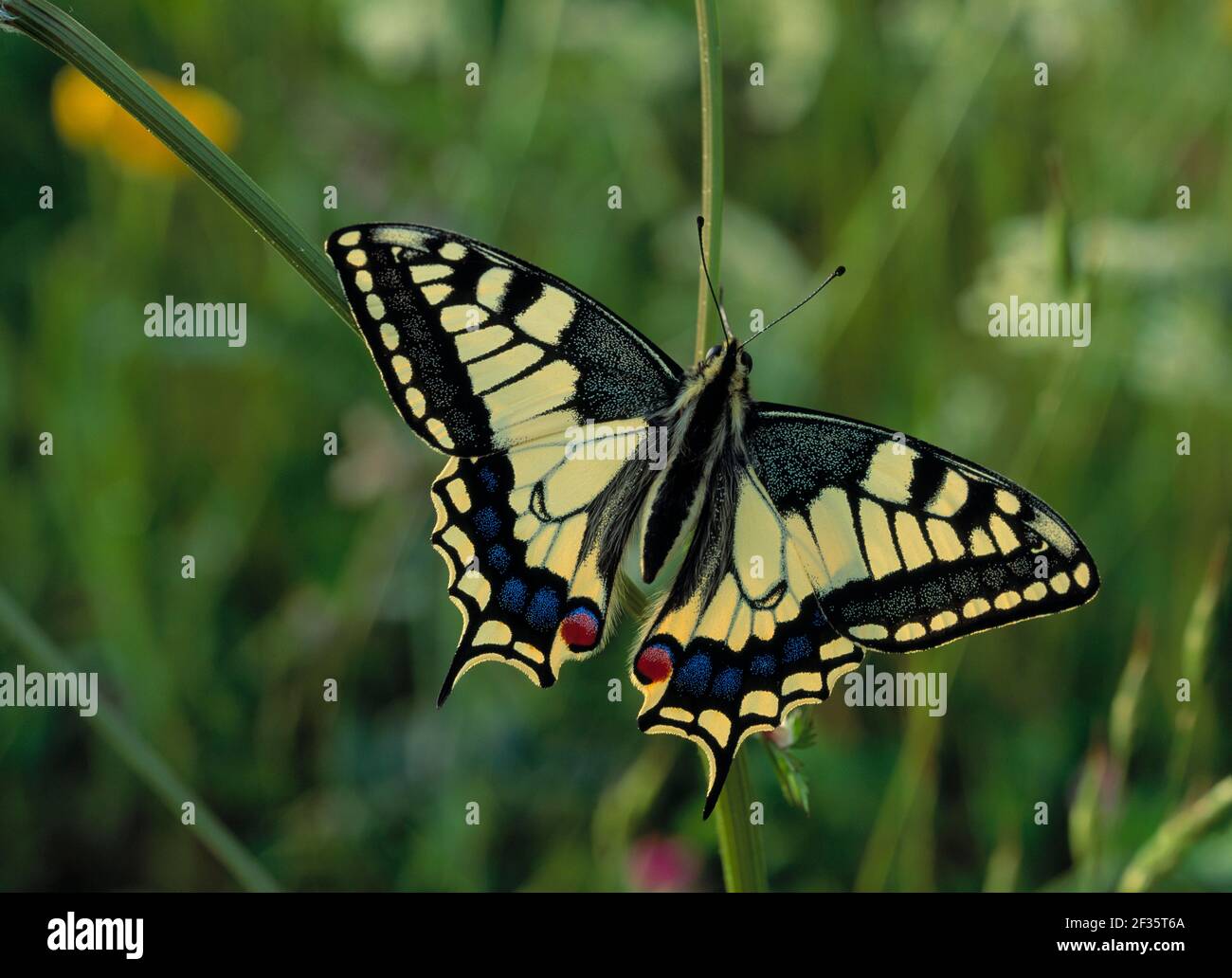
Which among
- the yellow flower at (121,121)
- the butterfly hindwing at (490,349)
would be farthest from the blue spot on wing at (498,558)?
the yellow flower at (121,121)

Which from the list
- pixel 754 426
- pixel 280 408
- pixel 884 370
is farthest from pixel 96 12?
pixel 754 426

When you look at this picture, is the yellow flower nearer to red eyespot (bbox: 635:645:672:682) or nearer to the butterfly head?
the butterfly head

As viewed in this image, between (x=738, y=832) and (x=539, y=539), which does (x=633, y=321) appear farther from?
(x=738, y=832)

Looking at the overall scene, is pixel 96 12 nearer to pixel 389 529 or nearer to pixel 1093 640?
pixel 389 529

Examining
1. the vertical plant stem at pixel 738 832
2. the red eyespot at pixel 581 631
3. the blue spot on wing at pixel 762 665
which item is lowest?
the vertical plant stem at pixel 738 832

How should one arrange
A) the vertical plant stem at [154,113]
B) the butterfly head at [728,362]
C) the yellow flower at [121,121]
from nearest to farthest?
the vertical plant stem at [154,113] → the butterfly head at [728,362] → the yellow flower at [121,121]

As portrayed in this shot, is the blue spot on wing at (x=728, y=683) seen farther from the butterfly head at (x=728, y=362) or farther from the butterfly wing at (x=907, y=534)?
the butterfly head at (x=728, y=362)

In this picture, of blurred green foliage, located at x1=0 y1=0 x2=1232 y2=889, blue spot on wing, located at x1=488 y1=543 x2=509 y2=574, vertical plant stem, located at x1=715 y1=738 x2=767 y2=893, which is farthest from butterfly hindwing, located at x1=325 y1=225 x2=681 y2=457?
blurred green foliage, located at x1=0 y1=0 x2=1232 y2=889
